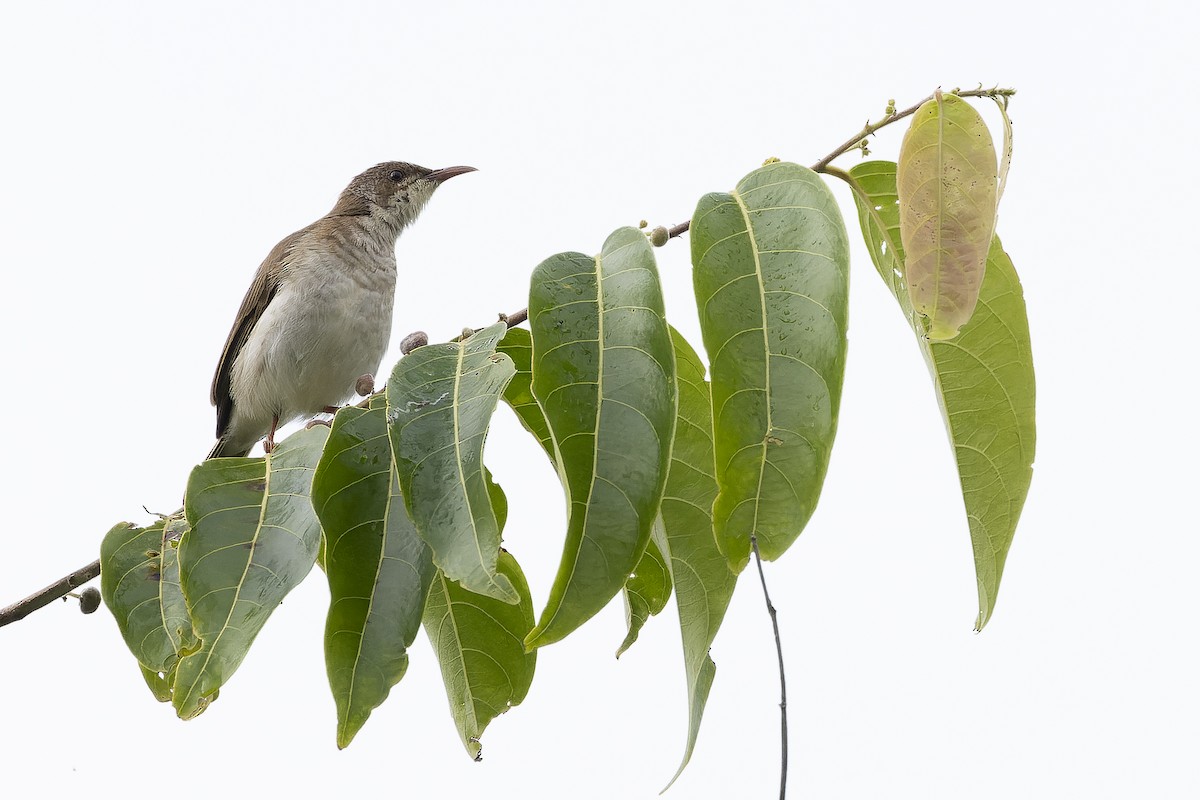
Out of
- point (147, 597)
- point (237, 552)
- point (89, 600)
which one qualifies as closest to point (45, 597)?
point (147, 597)

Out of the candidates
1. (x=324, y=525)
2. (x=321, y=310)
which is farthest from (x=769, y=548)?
(x=321, y=310)

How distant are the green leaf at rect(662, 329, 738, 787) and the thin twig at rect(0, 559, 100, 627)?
118cm

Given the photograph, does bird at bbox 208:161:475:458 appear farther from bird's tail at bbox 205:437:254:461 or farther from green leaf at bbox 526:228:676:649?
green leaf at bbox 526:228:676:649

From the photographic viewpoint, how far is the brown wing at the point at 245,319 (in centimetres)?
539

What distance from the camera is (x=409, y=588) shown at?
1673 mm

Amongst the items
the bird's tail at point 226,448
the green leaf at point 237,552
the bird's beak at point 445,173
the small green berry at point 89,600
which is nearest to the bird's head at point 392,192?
the bird's beak at point 445,173

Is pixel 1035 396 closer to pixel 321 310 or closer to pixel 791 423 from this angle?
pixel 791 423

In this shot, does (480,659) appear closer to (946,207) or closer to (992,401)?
(992,401)

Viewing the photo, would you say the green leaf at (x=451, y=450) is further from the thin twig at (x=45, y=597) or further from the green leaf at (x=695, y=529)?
the thin twig at (x=45, y=597)

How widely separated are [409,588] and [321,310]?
359 cm

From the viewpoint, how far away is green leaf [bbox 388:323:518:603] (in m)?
1.46

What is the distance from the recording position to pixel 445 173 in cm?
627

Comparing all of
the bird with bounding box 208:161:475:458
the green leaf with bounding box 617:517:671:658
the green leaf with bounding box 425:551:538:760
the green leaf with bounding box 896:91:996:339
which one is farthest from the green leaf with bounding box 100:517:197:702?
the bird with bounding box 208:161:475:458

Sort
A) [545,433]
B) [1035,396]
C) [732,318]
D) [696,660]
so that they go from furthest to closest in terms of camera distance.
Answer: [545,433] < [1035,396] < [696,660] < [732,318]
